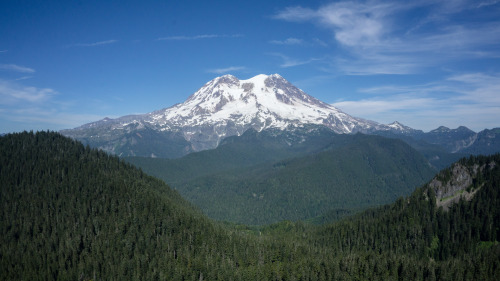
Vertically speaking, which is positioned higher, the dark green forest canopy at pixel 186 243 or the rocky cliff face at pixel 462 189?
the rocky cliff face at pixel 462 189

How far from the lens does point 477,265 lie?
134500 mm

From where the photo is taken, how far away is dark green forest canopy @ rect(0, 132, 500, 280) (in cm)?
14375

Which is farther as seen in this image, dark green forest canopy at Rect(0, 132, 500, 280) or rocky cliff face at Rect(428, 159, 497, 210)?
rocky cliff face at Rect(428, 159, 497, 210)

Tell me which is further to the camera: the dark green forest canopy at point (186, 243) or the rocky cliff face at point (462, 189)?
the rocky cliff face at point (462, 189)

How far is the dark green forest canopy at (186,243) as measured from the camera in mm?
143750

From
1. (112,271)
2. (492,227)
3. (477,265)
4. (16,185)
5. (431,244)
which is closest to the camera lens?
(477,265)

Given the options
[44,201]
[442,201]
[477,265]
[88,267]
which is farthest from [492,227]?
[44,201]

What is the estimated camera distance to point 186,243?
545ft

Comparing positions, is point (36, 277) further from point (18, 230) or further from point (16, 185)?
point (16, 185)

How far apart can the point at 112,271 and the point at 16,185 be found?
89518 mm

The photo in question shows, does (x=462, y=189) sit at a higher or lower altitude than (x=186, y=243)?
higher

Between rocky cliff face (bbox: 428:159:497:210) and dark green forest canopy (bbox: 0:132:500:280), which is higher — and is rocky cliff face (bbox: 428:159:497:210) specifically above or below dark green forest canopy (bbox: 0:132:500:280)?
above

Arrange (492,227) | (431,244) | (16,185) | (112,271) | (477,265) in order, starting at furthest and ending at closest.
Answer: (16,185) < (431,244) < (492,227) < (112,271) < (477,265)

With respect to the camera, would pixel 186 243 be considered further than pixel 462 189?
No
